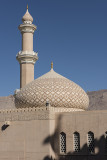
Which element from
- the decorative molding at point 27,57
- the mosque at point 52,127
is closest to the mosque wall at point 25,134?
the mosque at point 52,127

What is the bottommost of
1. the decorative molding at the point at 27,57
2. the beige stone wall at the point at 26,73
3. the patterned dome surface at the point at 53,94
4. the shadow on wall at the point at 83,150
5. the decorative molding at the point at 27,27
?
the shadow on wall at the point at 83,150

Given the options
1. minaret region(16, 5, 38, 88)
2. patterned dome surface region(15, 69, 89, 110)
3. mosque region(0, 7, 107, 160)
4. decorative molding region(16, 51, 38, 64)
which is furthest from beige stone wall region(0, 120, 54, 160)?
decorative molding region(16, 51, 38, 64)

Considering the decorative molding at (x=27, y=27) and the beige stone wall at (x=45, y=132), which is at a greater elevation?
the decorative molding at (x=27, y=27)

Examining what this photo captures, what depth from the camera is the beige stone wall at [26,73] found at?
75.9ft

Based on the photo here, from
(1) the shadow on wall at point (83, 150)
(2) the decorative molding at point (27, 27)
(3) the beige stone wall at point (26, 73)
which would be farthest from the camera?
(2) the decorative molding at point (27, 27)

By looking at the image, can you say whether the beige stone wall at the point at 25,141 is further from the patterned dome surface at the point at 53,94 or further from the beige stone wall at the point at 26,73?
the beige stone wall at the point at 26,73

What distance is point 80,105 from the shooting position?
1834 cm

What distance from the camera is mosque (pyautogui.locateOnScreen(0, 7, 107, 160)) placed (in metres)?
15.8

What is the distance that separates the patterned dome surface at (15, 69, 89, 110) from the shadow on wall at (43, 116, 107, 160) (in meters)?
1.45

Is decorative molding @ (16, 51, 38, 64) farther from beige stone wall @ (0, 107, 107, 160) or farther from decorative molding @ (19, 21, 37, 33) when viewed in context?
beige stone wall @ (0, 107, 107, 160)

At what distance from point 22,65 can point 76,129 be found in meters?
8.56

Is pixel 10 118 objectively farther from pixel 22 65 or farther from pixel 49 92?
pixel 22 65

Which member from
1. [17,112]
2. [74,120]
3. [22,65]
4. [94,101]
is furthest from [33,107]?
[94,101]

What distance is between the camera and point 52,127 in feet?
54.0
